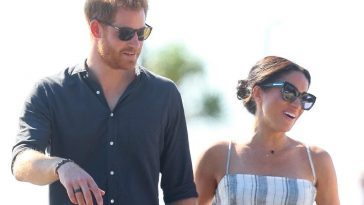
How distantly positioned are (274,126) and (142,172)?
4.60ft

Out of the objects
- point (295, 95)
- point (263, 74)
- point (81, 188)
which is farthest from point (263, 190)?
point (81, 188)

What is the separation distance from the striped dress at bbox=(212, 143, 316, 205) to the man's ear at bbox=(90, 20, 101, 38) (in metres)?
1.50

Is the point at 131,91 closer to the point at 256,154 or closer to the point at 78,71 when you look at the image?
the point at 78,71

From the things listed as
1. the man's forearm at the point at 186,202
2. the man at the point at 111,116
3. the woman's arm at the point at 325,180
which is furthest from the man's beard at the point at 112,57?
the woman's arm at the point at 325,180

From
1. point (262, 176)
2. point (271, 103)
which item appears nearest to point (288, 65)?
point (271, 103)

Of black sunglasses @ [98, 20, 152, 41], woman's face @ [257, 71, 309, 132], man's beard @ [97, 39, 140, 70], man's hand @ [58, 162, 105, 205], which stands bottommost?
man's hand @ [58, 162, 105, 205]

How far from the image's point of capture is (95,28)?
5.89m

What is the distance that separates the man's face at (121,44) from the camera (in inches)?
225

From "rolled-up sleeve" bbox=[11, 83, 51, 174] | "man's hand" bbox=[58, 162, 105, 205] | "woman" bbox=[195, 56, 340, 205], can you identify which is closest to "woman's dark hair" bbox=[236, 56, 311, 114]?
"woman" bbox=[195, 56, 340, 205]

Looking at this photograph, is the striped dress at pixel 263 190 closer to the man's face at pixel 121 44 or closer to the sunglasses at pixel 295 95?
the sunglasses at pixel 295 95

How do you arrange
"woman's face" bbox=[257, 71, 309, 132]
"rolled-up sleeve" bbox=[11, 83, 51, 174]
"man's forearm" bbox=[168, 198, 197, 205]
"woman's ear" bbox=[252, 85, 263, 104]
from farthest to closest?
1. "woman's ear" bbox=[252, 85, 263, 104]
2. "woman's face" bbox=[257, 71, 309, 132]
3. "man's forearm" bbox=[168, 198, 197, 205]
4. "rolled-up sleeve" bbox=[11, 83, 51, 174]

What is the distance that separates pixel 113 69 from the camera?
5.87 m

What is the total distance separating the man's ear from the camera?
231 inches

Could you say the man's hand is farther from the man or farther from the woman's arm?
the woman's arm
